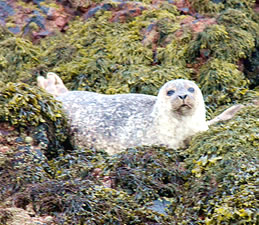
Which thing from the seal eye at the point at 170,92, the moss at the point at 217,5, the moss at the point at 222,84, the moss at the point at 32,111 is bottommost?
the moss at the point at 32,111

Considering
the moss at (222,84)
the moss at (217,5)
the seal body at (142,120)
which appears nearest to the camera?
the seal body at (142,120)

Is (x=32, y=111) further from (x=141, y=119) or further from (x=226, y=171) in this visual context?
(x=226, y=171)

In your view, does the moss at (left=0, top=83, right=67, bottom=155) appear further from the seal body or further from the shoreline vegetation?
the seal body

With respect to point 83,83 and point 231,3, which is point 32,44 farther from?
point 231,3

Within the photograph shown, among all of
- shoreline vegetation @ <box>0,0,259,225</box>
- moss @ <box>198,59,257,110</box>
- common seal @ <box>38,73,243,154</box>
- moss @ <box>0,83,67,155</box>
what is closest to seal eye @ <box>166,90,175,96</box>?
common seal @ <box>38,73,243,154</box>

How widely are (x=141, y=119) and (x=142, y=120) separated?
0.02 meters

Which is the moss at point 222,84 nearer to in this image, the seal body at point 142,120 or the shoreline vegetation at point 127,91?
the shoreline vegetation at point 127,91

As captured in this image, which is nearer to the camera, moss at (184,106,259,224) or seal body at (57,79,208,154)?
moss at (184,106,259,224)

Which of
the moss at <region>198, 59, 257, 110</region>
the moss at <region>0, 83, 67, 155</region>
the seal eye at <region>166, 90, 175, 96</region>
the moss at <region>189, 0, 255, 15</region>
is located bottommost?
the moss at <region>0, 83, 67, 155</region>

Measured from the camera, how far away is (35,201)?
6.77m

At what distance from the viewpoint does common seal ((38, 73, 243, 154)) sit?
27.9 ft

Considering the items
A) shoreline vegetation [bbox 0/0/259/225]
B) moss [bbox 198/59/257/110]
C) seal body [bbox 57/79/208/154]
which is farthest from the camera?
moss [bbox 198/59/257/110]

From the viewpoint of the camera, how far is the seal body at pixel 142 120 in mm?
8492

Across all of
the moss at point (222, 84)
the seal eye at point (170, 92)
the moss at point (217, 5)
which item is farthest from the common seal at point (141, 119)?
the moss at point (217, 5)
